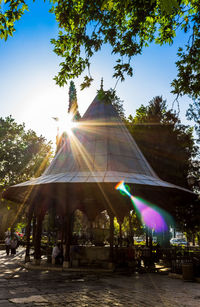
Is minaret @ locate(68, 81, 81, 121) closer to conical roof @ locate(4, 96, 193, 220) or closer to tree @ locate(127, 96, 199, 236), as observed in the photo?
tree @ locate(127, 96, 199, 236)

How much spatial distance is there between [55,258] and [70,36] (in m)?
12.9

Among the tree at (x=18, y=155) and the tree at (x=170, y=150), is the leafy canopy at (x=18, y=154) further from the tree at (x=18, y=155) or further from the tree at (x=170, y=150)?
the tree at (x=170, y=150)

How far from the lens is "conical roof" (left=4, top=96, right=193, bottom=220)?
507 inches

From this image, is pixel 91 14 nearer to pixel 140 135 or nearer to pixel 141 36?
pixel 141 36

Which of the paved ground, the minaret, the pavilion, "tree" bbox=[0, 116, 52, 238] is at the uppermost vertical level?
the minaret

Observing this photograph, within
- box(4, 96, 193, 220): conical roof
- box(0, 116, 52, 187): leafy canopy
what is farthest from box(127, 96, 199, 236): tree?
box(0, 116, 52, 187): leafy canopy

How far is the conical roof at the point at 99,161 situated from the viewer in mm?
12867

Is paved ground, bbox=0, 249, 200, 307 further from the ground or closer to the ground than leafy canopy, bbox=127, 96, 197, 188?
closer to the ground

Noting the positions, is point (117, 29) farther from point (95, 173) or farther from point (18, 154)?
point (18, 154)

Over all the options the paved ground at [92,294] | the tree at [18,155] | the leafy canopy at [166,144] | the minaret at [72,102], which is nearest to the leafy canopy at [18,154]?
the tree at [18,155]

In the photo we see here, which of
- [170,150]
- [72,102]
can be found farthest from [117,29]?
[72,102]

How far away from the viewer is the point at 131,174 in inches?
547

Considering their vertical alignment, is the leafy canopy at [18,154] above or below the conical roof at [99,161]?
above

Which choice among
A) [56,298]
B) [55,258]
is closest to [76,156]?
[55,258]
